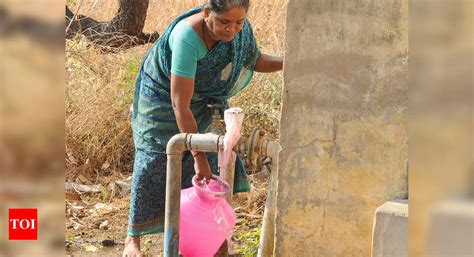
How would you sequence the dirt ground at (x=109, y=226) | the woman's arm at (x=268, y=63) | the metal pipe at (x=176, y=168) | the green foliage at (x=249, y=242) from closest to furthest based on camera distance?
the metal pipe at (x=176, y=168)
the woman's arm at (x=268, y=63)
the green foliage at (x=249, y=242)
the dirt ground at (x=109, y=226)

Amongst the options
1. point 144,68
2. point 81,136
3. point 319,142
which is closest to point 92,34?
point 81,136

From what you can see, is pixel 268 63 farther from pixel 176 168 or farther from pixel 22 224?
pixel 22 224

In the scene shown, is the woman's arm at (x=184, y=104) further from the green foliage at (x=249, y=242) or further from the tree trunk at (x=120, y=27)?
the tree trunk at (x=120, y=27)

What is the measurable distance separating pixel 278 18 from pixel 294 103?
162 inches

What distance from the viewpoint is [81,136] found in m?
5.53

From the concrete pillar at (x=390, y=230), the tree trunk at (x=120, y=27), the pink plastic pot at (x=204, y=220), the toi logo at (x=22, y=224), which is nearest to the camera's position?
the toi logo at (x=22, y=224)

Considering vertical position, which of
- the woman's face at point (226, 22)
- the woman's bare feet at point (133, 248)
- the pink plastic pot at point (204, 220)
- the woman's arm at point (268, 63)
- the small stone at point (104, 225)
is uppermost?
the woman's face at point (226, 22)

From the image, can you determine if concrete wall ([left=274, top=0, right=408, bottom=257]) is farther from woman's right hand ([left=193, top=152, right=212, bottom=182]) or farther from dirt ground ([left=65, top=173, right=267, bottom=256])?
dirt ground ([left=65, top=173, right=267, bottom=256])

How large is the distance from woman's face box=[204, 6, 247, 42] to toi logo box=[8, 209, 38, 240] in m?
1.63

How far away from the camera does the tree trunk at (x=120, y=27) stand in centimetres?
600

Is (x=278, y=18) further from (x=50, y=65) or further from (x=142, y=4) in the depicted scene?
(x=50, y=65)

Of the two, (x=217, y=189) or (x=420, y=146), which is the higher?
(x=420, y=146)

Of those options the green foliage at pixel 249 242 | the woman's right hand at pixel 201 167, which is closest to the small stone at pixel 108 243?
the green foliage at pixel 249 242

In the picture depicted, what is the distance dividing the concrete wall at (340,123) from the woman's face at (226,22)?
1.07ft
